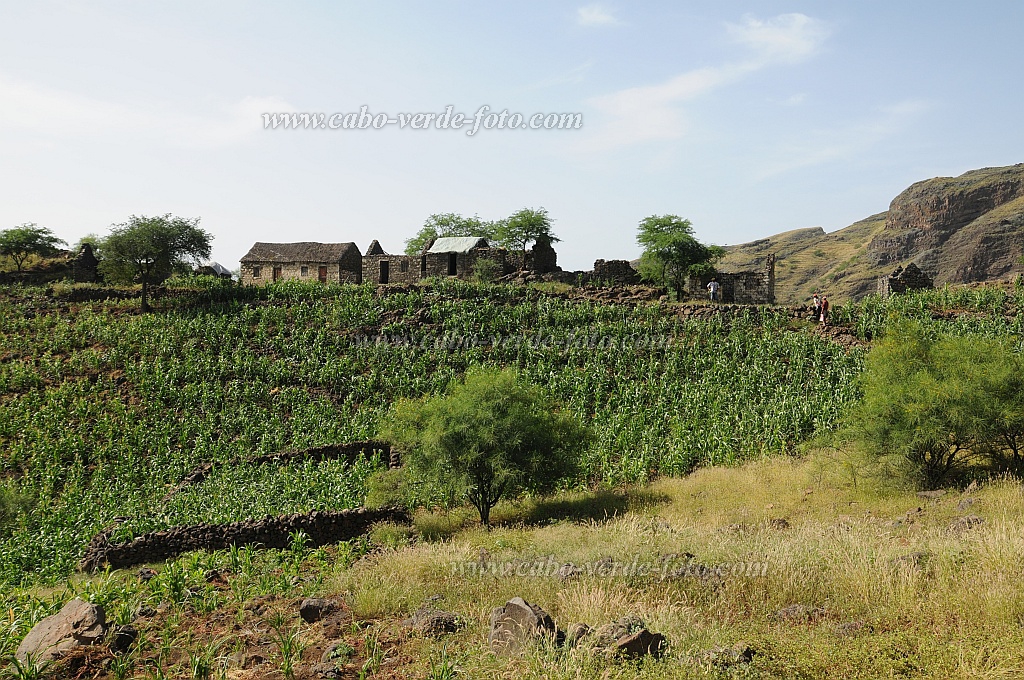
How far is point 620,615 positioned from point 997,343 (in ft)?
44.9

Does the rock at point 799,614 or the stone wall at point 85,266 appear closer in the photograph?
the rock at point 799,614

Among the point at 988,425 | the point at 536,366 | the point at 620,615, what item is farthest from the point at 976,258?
the point at 620,615

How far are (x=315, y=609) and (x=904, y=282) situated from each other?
37254 mm

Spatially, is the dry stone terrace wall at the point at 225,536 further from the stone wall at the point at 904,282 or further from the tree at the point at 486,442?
the stone wall at the point at 904,282

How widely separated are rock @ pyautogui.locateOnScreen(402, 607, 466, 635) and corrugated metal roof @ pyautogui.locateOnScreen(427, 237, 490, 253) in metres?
35.7

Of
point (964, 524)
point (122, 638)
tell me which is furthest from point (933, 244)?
point (122, 638)

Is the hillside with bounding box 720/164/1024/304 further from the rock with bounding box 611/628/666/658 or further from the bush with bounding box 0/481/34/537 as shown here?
the rock with bounding box 611/628/666/658

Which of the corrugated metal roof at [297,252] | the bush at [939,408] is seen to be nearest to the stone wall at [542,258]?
the corrugated metal roof at [297,252]

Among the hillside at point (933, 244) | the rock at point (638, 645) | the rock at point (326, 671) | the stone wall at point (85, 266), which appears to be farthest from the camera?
the hillside at point (933, 244)

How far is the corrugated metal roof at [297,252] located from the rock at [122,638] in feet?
140

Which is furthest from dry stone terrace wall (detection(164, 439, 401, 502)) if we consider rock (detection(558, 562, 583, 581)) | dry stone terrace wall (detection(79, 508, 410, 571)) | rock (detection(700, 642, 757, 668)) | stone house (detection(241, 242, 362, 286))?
stone house (detection(241, 242, 362, 286))

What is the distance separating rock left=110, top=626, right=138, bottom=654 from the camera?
21.1 feet

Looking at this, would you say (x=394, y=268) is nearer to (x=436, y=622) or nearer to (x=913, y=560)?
(x=436, y=622)

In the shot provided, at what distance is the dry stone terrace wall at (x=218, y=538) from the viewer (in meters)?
12.5
